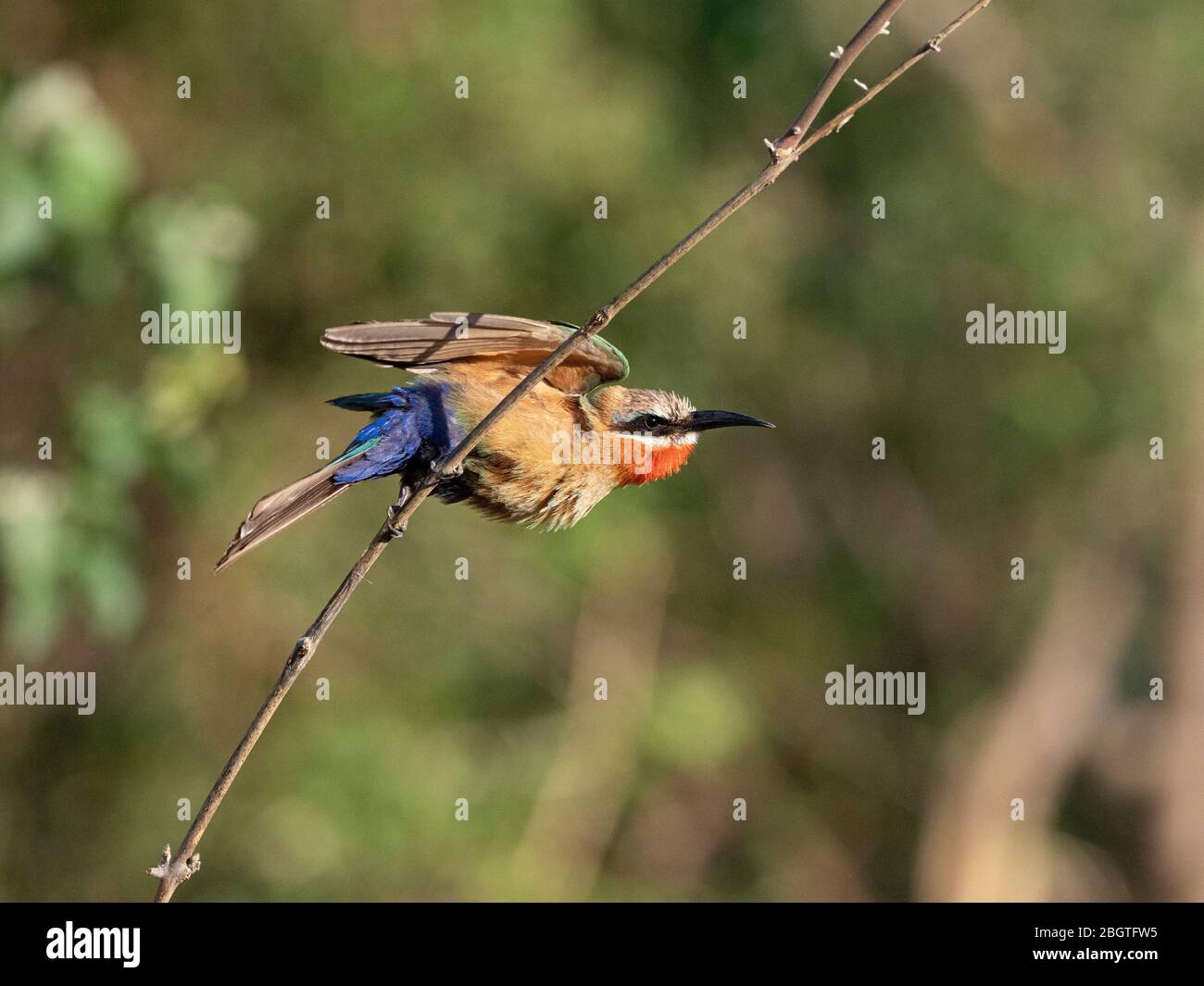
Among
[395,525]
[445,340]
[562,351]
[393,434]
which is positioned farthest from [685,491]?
[562,351]

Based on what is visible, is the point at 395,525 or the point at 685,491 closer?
the point at 395,525

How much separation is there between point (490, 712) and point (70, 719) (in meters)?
2.43

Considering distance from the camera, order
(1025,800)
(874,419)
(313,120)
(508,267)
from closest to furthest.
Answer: (313,120) < (508,267) < (1025,800) < (874,419)

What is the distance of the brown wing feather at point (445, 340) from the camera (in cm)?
280

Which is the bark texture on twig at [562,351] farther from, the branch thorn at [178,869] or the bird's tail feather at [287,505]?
the bird's tail feather at [287,505]

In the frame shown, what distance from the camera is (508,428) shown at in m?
3.04

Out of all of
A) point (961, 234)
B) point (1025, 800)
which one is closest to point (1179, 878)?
point (1025, 800)

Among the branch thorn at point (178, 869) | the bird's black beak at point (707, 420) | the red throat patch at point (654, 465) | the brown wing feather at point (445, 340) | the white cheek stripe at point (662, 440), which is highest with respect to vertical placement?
the brown wing feather at point (445, 340)

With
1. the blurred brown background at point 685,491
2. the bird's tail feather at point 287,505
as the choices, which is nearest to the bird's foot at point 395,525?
the bird's tail feather at point 287,505

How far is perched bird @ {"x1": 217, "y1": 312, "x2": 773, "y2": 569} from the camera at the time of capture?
9.48 feet

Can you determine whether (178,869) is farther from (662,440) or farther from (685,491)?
(685,491)

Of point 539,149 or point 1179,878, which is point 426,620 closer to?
point 539,149

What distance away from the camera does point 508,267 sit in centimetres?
820

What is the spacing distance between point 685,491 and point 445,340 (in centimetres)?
614
